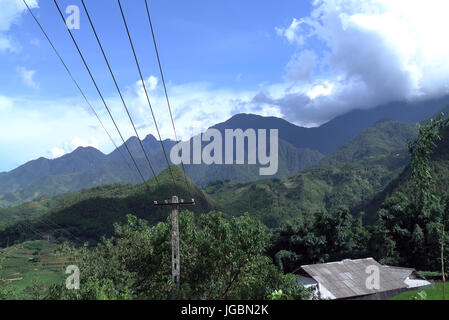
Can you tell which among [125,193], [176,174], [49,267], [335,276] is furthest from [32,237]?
[335,276]

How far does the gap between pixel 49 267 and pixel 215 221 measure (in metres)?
69.8

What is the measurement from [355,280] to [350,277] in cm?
40

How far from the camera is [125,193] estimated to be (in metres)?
125

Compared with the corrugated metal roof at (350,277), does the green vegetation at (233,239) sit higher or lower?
higher

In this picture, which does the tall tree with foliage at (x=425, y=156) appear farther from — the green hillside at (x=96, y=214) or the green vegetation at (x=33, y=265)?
the green hillside at (x=96, y=214)

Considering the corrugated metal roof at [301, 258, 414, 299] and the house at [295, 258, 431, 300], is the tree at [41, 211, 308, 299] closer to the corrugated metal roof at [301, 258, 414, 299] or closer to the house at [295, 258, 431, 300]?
the house at [295, 258, 431, 300]

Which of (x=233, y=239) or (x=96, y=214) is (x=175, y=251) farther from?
(x=96, y=214)

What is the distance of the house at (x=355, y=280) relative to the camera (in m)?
24.0

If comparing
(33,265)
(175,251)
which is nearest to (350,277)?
(175,251)

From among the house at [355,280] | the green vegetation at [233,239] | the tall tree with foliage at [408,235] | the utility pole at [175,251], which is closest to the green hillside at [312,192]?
the green vegetation at [233,239]

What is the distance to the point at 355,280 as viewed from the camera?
25484 mm

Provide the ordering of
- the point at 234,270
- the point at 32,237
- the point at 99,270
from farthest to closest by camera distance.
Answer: the point at 32,237 → the point at 99,270 → the point at 234,270
